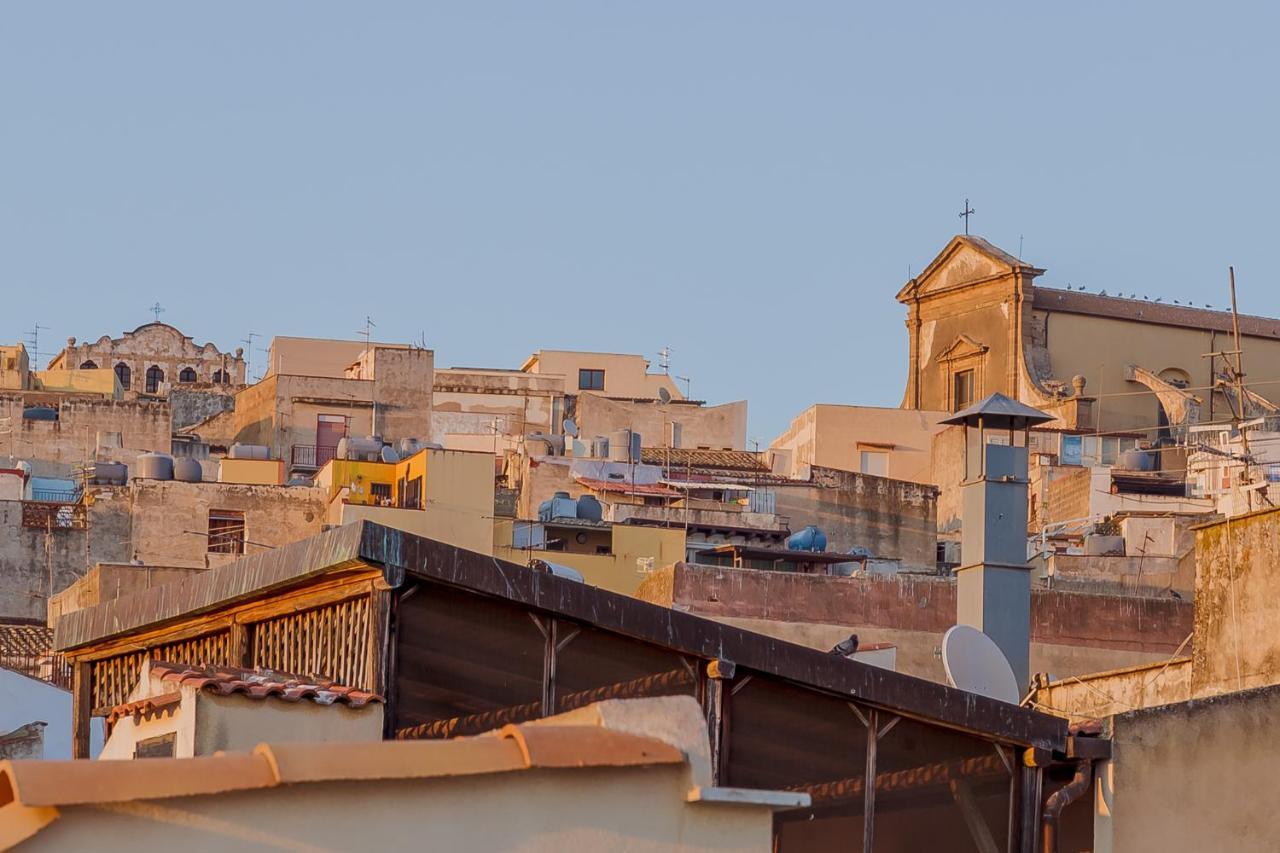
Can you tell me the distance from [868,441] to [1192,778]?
45.7 metres

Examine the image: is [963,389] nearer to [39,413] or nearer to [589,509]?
[589,509]

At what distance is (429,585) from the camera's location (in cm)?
1220

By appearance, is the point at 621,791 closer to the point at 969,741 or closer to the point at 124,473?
the point at 969,741

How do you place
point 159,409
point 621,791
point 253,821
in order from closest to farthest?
point 253,821 < point 621,791 < point 159,409

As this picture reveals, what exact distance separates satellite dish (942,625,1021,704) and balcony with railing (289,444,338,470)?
4130cm

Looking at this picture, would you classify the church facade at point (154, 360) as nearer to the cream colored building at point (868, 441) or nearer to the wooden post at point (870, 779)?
→ the cream colored building at point (868, 441)

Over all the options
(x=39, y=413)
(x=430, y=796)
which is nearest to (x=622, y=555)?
(x=39, y=413)

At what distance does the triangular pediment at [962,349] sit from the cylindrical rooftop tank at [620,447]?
1325cm

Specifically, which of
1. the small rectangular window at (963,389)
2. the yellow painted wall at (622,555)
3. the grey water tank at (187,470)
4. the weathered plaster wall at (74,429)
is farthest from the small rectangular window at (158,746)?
the small rectangular window at (963,389)

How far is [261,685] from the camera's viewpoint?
424 inches

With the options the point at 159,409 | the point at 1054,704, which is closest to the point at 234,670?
the point at 1054,704

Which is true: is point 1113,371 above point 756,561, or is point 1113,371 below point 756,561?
above

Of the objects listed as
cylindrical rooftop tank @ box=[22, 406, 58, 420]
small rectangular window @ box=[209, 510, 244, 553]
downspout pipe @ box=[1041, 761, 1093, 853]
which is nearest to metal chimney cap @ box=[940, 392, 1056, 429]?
downspout pipe @ box=[1041, 761, 1093, 853]

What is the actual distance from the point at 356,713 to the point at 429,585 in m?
1.27
